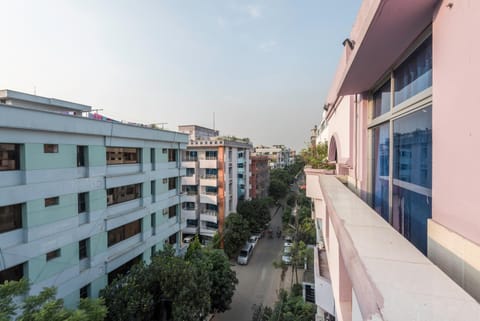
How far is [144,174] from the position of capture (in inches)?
423

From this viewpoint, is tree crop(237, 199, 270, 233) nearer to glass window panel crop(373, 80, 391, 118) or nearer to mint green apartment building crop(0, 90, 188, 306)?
mint green apartment building crop(0, 90, 188, 306)

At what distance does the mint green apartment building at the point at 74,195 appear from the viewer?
622 centimetres

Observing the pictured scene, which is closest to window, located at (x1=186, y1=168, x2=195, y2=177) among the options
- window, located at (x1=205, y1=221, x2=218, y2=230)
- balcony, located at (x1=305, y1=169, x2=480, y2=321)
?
window, located at (x1=205, y1=221, x2=218, y2=230)

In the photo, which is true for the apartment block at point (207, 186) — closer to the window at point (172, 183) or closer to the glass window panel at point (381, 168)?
the window at point (172, 183)

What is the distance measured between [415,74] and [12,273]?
9.24m

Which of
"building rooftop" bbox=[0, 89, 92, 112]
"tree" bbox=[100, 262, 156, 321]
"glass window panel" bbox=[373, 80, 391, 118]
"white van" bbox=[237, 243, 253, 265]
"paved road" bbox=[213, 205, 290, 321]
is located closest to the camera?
"glass window panel" bbox=[373, 80, 391, 118]

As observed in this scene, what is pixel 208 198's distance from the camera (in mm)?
20188

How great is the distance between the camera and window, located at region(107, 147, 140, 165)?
9.22 metres

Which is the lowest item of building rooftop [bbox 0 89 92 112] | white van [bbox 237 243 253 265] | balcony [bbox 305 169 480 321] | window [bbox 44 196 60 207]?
white van [bbox 237 243 253 265]

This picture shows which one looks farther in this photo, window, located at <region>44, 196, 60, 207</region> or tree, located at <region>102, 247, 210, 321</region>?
tree, located at <region>102, 247, 210, 321</region>

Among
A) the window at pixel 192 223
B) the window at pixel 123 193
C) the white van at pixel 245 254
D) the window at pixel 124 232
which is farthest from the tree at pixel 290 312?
the window at pixel 192 223

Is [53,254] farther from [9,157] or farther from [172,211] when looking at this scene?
[172,211]

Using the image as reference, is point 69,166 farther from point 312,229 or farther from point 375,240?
point 312,229

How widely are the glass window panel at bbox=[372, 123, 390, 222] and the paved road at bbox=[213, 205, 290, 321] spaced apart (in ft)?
42.3
